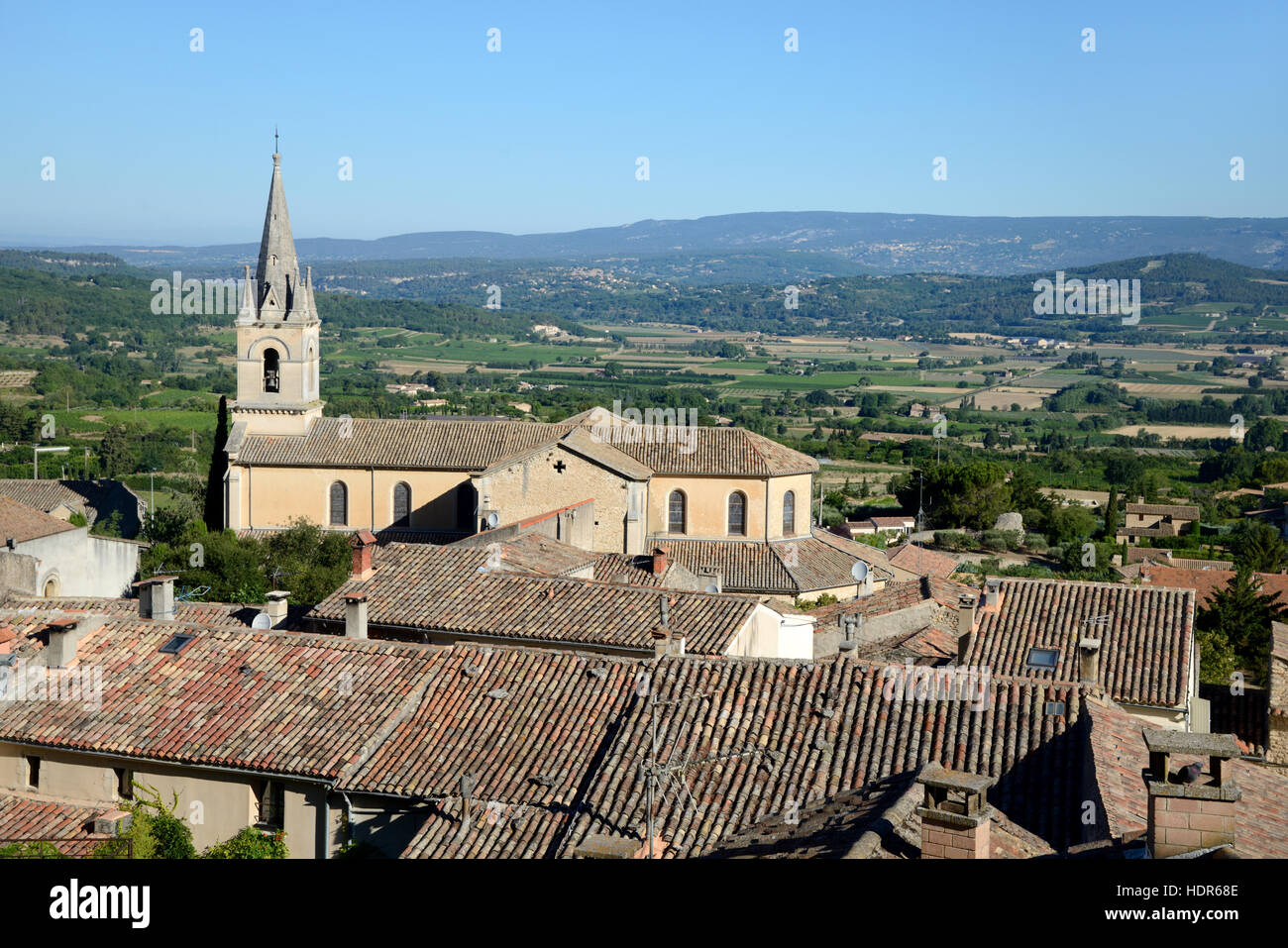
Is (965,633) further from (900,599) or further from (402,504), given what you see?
(402,504)

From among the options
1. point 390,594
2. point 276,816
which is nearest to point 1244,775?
point 276,816

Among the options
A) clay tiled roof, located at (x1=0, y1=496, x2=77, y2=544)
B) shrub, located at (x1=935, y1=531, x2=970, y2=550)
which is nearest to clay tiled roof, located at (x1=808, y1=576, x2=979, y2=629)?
clay tiled roof, located at (x1=0, y1=496, x2=77, y2=544)

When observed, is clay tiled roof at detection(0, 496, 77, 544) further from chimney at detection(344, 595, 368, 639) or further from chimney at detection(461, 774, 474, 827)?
chimney at detection(461, 774, 474, 827)

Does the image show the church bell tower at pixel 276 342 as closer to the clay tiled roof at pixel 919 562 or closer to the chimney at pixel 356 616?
the clay tiled roof at pixel 919 562

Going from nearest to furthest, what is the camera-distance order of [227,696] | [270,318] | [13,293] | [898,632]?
[227,696], [898,632], [270,318], [13,293]

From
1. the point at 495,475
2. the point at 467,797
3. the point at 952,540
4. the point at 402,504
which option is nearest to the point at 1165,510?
the point at 952,540

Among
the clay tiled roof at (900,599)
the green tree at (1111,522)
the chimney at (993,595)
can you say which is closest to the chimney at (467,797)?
the chimney at (993,595)
